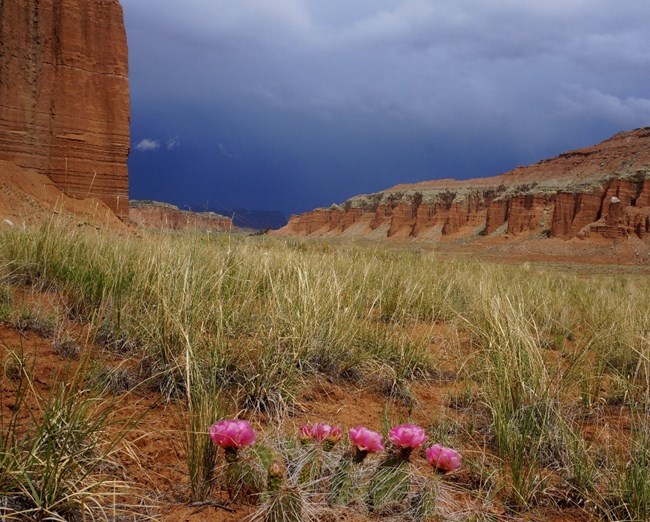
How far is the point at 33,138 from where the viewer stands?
18328mm

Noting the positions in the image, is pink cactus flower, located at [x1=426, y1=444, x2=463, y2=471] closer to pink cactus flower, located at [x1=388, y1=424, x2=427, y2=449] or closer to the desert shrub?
pink cactus flower, located at [x1=388, y1=424, x2=427, y2=449]

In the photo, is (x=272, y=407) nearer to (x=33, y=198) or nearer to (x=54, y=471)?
(x=54, y=471)

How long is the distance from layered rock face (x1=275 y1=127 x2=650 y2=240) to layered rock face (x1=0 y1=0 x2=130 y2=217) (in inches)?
1642

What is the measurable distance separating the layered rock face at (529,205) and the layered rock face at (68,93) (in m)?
41.7

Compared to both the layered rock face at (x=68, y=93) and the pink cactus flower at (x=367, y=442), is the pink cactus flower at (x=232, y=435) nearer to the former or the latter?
the pink cactus flower at (x=367, y=442)

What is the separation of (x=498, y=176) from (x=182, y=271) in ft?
313

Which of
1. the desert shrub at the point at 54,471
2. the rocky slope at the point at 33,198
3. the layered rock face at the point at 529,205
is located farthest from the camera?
the layered rock face at the point at 529,205

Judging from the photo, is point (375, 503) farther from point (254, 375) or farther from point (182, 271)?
point (182, 271)

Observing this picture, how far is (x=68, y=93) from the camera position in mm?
19109

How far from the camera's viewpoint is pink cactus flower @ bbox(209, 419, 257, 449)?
59.4 inches

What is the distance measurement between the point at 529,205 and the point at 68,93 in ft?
168

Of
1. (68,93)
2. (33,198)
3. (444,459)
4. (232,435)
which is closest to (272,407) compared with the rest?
(232,435)

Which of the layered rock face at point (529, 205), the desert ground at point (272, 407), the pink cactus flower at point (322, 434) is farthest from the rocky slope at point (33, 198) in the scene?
the layered rock face at point (529, 205)

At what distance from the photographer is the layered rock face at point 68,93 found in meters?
18.0
